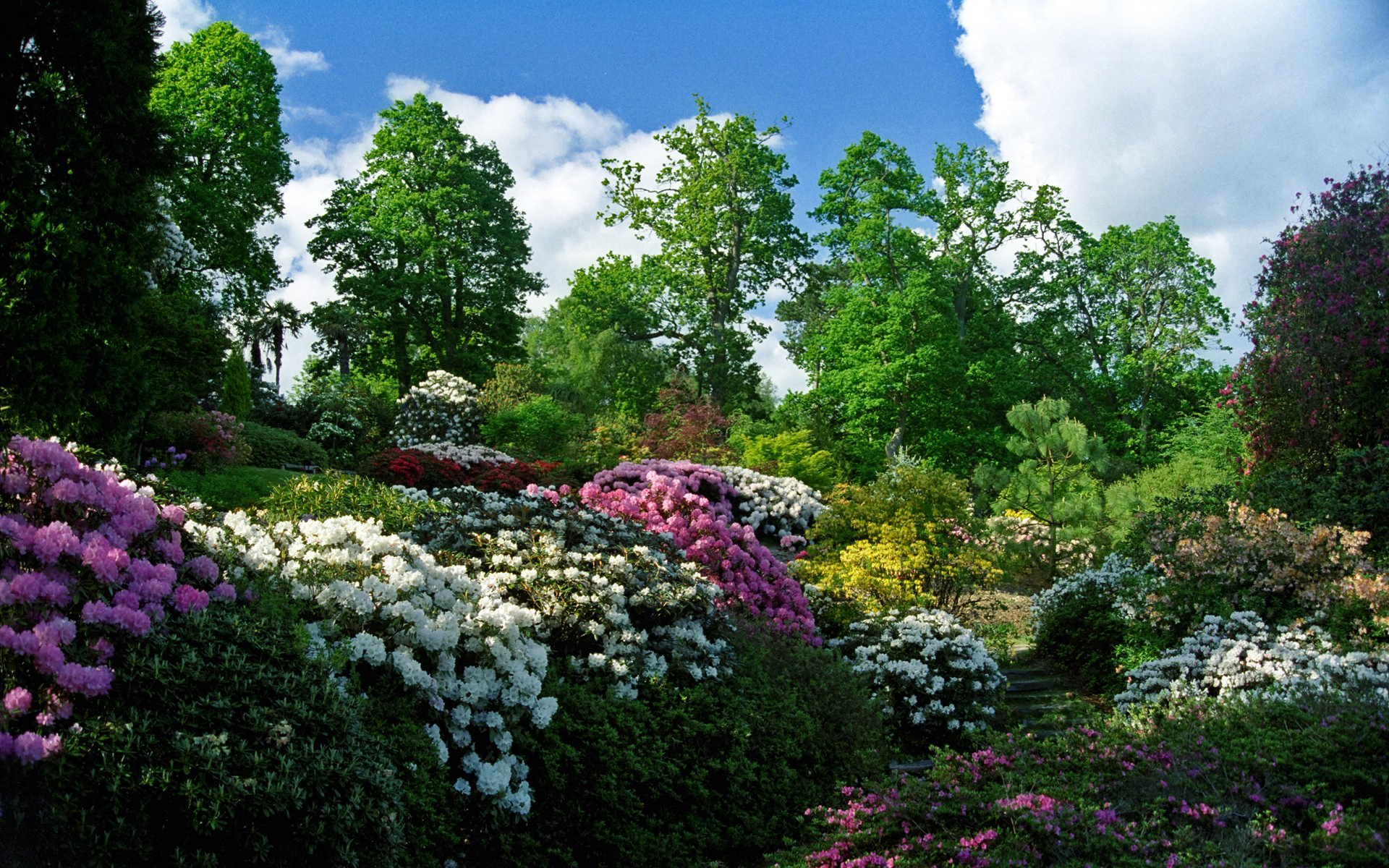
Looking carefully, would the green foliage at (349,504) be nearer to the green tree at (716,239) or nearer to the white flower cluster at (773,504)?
the white flower cluster at (773,504)

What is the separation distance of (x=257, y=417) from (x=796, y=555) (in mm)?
15421

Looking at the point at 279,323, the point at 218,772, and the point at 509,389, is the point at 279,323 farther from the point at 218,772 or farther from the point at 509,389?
the point at 218,772

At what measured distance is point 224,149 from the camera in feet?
76.8

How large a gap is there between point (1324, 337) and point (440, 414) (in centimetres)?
1612

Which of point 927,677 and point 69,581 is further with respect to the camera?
point 927,677

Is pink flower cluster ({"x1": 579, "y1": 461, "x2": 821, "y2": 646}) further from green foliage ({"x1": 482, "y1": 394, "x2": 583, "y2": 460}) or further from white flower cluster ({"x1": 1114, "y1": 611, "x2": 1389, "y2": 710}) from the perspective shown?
green foliage ({"x1": 482, "y1": 394, "x2": 583, "y2": 460})

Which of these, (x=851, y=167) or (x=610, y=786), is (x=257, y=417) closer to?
(x=851, y=167)

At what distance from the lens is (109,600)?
2.96 metres

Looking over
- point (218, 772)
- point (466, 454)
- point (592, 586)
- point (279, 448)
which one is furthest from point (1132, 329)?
point (218, 772)

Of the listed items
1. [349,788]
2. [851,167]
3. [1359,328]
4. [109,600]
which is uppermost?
[851,167]

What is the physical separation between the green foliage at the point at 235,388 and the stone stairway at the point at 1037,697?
625 inches

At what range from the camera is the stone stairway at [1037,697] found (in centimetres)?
780

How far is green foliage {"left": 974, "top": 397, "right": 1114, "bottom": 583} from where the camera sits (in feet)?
47.5

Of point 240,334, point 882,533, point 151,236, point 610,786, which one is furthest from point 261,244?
point 610,786
